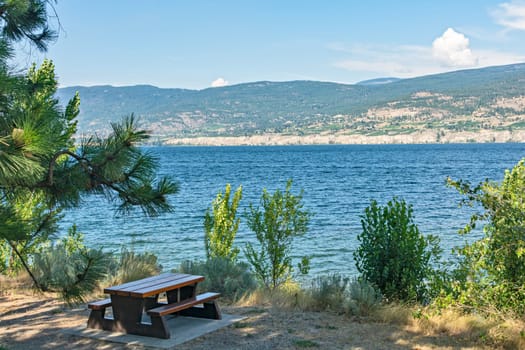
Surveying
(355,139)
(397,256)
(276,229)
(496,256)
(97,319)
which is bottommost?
(97,319)

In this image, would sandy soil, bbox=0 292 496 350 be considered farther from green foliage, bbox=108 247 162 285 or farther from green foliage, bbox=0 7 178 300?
green foliage, bbox=0 7 178 300

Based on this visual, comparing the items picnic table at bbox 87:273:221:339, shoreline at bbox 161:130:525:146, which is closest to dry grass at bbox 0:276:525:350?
picnic table at bbox 87:273:221:339

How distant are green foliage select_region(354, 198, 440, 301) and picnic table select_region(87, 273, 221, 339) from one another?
235 cm

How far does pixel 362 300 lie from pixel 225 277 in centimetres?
242

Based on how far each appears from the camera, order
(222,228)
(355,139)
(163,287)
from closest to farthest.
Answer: (163,287) → (222,228) → (355,139)

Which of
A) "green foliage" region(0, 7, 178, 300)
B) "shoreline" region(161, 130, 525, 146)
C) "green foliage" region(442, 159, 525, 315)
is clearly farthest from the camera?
"shoreline" region(161, 130, 525, 146)

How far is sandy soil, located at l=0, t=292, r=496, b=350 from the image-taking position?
235 inches

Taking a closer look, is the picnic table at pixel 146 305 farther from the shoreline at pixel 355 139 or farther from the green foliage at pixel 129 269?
the shoreline at pixel 355 139

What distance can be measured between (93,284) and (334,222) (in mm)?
19500

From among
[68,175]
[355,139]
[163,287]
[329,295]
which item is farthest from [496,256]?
[355,139]

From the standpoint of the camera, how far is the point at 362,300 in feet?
23.8

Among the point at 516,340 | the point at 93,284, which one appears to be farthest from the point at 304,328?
the point at 93,284

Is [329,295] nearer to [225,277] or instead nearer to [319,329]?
[319,329]

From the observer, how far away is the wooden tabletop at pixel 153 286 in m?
6.08
